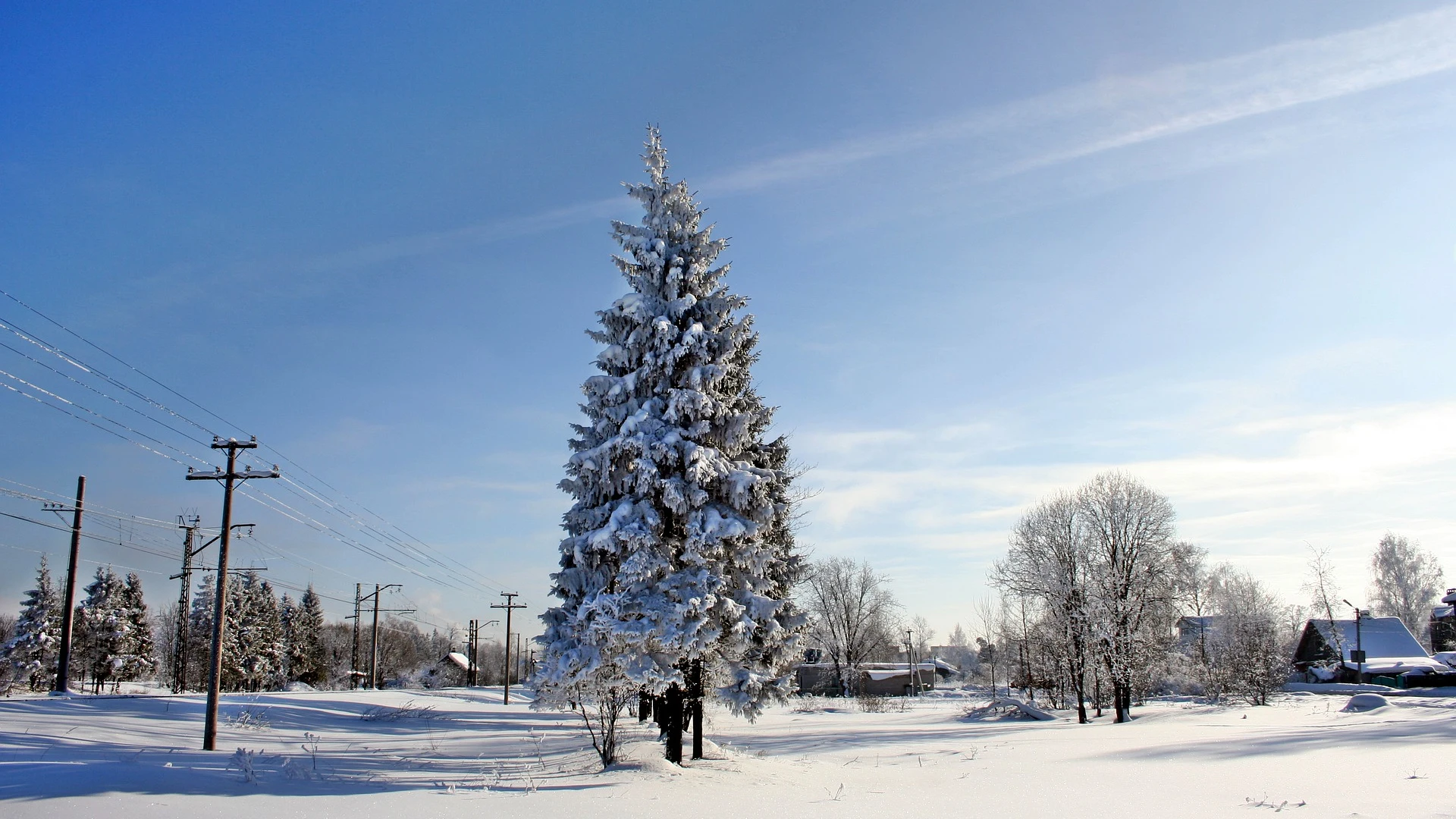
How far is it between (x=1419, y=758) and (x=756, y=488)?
1475 cm

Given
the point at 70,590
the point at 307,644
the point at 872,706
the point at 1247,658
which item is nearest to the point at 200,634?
the point at 307,644

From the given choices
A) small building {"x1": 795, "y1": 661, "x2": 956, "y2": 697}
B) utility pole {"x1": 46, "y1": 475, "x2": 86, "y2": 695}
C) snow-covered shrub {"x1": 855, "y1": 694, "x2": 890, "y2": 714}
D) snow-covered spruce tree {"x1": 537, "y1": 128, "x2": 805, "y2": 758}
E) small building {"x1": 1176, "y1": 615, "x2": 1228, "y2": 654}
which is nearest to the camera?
snow-covered spruce tree {"x1": 537, "y1": 128, "x2": 805, "y2": 758}

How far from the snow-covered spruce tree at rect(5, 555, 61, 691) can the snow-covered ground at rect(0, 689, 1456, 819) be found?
3991 centimetres

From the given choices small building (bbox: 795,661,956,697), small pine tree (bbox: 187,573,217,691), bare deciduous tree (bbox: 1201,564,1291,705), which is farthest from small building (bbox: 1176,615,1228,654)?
small pine tree (bbox: 187,573,217,691)

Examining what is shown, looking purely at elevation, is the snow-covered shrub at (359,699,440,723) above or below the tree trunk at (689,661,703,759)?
below

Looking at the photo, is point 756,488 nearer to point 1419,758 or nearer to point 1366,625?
point 1419,758

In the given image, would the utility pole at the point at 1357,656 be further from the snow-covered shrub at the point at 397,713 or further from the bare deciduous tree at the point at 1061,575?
the snow-covered shrub at the point at 397,713

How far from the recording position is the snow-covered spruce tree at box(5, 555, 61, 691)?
58969 millimetres

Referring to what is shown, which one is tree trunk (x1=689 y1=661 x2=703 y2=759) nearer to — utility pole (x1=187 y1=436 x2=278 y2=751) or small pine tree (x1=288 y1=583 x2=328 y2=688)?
utility pole (x1=187 y1=436 x2=278 y2=751)

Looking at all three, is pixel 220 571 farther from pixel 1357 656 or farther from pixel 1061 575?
pixel 1357 656

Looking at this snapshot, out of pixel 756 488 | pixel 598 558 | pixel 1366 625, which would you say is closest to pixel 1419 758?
pixel 756 488

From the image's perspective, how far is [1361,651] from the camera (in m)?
63.5

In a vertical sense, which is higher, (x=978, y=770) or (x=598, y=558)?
(x=598, y=558)

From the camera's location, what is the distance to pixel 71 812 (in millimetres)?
10758
